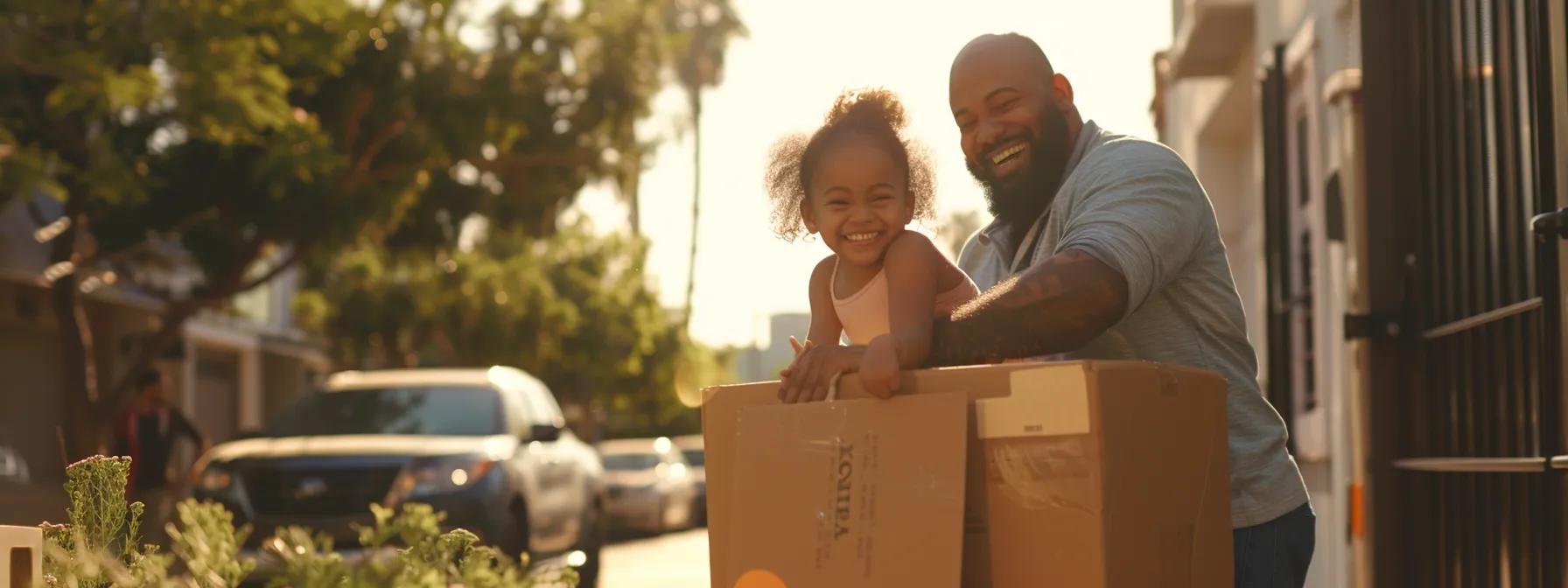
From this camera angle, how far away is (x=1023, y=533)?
92.8 inches

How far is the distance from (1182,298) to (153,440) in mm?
9858

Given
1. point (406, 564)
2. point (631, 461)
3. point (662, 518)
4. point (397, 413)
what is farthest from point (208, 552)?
point (631, 461)

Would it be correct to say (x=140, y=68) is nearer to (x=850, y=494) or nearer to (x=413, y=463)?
(x=413, y=463)

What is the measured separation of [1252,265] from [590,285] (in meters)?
28.4

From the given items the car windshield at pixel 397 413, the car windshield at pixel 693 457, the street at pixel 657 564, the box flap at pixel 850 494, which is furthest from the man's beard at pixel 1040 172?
the car windshield at pixel 693 457

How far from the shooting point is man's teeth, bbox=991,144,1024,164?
314 cm

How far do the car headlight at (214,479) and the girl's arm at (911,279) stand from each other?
8.93 meters

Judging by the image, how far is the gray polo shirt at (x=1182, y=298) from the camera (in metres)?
2.79

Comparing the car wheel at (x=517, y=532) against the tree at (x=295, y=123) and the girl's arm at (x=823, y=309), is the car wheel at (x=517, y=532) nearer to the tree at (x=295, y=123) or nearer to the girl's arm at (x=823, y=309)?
the tree at (x=295, y=123)

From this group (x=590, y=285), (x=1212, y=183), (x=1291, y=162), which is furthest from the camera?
(x=590, y=285)

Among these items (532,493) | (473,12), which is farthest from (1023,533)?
(473,12)

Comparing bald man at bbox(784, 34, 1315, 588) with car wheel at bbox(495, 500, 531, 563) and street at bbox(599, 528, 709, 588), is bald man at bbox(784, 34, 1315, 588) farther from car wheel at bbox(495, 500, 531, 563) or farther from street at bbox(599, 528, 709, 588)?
street at bbox(599, 528, 709, 588)

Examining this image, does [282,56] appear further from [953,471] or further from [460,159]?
[953,471]

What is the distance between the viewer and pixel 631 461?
29578mm
